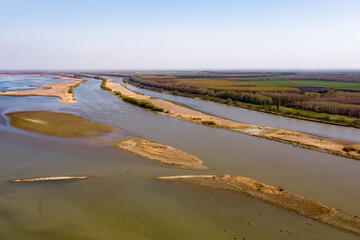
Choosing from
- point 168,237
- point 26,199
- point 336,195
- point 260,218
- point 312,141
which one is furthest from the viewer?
point 312,141

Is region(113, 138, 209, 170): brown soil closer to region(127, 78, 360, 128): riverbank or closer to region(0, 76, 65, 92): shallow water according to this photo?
region(127, 78, 360, 128): riverbank

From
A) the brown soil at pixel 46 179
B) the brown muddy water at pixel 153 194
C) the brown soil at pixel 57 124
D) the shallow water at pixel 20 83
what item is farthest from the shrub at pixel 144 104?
the shallow water at pixel 20 83

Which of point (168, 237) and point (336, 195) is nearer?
point (168, 237)

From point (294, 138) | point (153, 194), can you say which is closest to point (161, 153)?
point (153, 194)

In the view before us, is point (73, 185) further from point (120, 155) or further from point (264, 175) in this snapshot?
point (264, 175)

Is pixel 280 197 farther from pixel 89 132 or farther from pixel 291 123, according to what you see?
pixel 291 123

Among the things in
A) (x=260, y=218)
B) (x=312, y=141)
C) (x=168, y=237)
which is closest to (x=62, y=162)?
(x=168, y=237)
